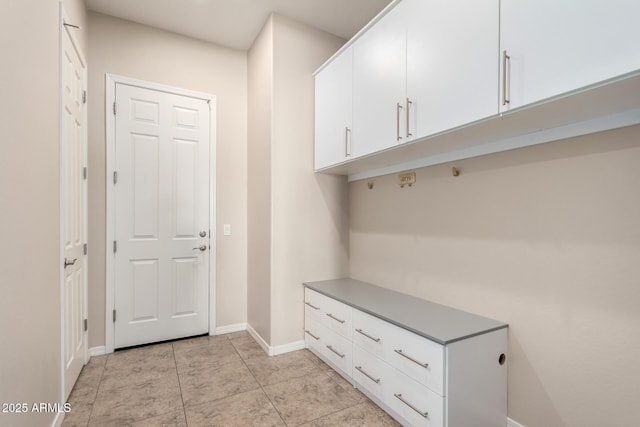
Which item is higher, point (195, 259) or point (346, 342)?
point (195, 259)

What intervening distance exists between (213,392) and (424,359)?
147 cm

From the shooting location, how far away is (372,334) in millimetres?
2029

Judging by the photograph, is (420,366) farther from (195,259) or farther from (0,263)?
(195,259)

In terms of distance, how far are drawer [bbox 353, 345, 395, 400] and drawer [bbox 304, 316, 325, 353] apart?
1.60 ft

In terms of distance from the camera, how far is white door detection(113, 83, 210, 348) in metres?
2.84

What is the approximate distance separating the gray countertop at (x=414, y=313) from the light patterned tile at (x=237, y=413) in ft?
2.81

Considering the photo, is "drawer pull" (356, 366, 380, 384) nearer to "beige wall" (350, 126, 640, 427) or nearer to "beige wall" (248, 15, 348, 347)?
"beige wall" (350, 126, 640, 427)

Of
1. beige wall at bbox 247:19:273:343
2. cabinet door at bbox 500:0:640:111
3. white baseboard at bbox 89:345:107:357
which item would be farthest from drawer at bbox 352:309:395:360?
white baseboard at bbox 89:345:107:357

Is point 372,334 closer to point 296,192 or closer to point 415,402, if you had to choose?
point 415,402

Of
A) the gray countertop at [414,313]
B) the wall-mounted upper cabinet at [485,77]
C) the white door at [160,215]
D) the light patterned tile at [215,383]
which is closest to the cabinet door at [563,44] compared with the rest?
the wall-mounted upper cabinet at [485,77]

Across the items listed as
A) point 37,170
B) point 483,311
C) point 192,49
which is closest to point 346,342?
point 483,311

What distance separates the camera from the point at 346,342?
7.51ft

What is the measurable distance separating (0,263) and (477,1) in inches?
89.7

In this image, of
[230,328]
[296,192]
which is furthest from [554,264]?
[230,328]
